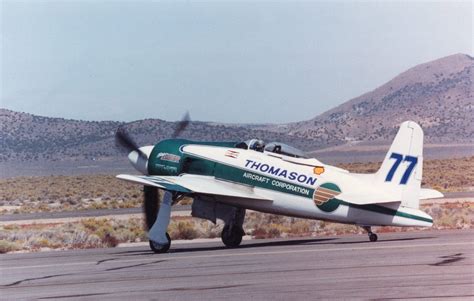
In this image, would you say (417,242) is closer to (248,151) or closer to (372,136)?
(248,151)

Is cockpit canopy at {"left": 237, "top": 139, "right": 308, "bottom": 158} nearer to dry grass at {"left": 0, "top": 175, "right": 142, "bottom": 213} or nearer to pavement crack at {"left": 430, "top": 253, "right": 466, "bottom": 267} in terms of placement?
pavement crack at {"left": 430, "top": 253, "right": 466, "bottom": 267}

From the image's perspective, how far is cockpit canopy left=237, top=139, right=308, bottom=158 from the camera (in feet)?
79.4

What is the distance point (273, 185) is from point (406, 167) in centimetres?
365

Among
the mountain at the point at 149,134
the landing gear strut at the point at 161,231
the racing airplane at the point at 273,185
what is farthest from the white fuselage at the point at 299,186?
the mountain at the point at 149,134

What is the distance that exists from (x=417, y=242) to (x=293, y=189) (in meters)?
3.30

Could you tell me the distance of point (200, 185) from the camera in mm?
24969

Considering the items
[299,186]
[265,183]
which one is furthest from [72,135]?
[299,186]

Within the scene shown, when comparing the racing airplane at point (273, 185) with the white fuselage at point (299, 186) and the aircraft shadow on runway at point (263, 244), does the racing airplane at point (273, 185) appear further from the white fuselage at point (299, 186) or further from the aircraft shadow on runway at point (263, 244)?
the aircraft shadow on runway at point (263, 244)

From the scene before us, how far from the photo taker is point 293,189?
23.5 meters

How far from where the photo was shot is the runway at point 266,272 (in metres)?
14.3

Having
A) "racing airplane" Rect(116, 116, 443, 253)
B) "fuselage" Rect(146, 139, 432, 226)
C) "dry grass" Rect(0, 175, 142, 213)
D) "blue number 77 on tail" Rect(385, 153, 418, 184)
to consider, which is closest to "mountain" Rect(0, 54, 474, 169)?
"dry grass" Rect(0, 175, 142, 213)

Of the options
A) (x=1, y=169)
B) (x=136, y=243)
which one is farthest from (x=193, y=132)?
(x=136, y=243)

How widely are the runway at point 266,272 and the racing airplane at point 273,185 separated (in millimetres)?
798

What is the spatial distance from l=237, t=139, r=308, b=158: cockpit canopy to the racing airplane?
25mm
